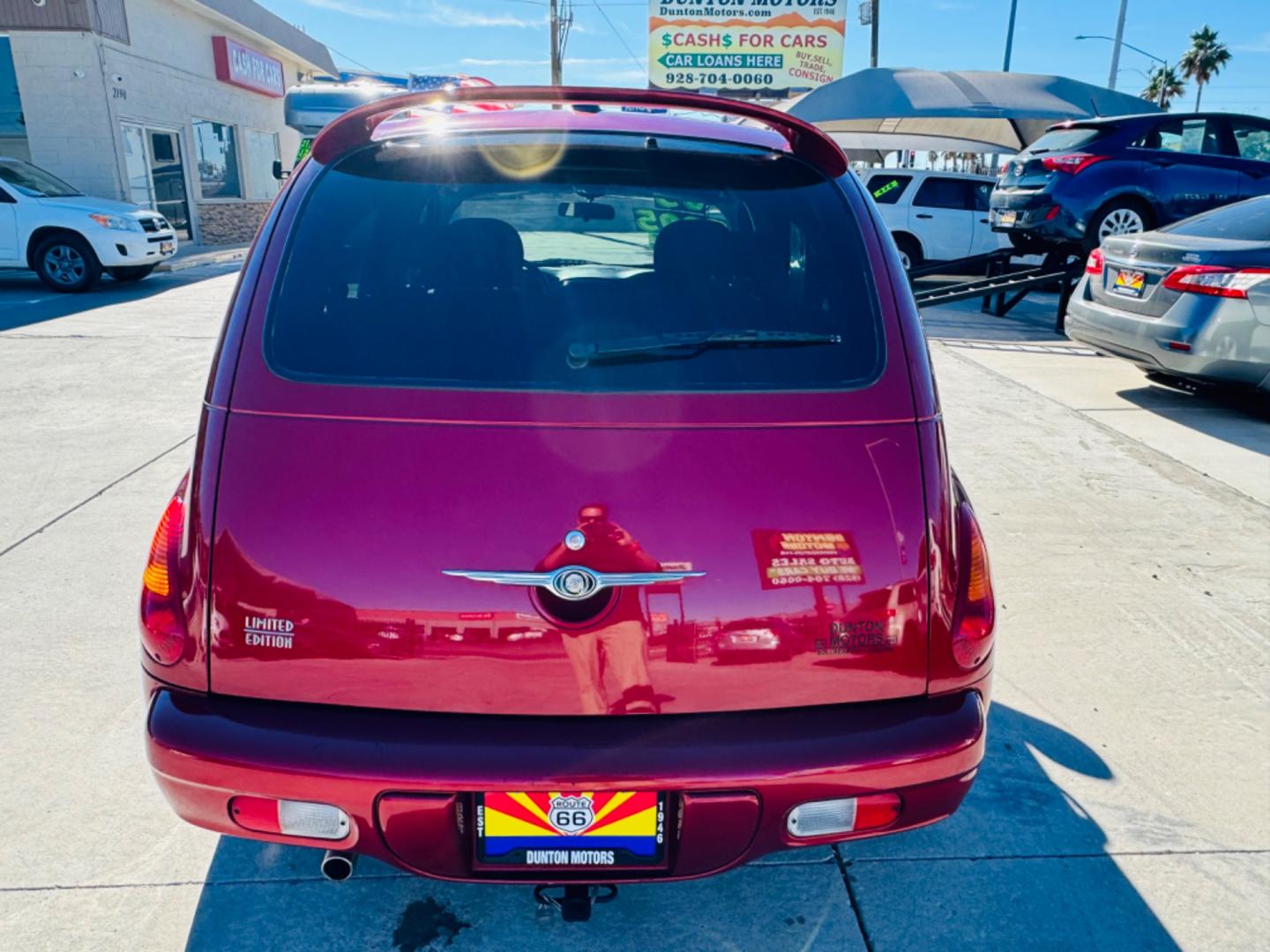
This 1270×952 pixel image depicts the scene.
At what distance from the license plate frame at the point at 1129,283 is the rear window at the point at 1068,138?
4442 millimetres

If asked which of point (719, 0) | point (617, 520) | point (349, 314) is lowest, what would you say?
point (617, 520)

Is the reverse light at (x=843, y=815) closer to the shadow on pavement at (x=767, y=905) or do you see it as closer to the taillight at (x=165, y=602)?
the shadow on pavement at (x=767, y=905)

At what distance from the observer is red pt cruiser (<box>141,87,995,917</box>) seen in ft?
5.38

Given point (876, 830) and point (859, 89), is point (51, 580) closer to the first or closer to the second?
point (876, 830)

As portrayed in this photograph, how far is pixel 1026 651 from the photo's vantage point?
340 centimetres

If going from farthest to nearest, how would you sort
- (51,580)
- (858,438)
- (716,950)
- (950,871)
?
(51,580) < (950,871) < (716,950) < (858,438)

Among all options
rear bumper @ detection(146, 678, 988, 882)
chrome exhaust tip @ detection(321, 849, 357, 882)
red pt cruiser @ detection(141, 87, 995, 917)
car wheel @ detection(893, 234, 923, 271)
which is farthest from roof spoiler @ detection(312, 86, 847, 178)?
car wheel @ detection(893, 234, 923, 271)

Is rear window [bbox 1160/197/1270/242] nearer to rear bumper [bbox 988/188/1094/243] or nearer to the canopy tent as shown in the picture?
rear bumper [bbox 988/188/1094/243]

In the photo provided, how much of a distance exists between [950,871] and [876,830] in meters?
0.68

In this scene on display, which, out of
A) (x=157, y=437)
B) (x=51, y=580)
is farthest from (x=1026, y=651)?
(x=157, y=437)

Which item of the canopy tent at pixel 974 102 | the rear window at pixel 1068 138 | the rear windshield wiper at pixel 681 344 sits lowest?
the rear windshield wiper at pixel 681 344

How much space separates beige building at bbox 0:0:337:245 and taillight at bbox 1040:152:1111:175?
632 inches

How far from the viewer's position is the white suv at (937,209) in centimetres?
1446

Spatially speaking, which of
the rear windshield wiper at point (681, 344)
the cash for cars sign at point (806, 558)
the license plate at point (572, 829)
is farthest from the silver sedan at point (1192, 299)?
the license plate at point (572, 829)
